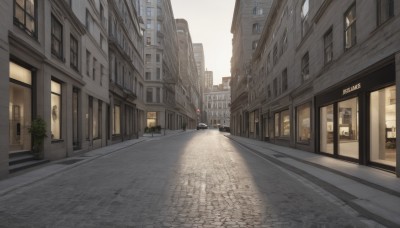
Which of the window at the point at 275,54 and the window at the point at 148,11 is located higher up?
the window at the point at 148,11

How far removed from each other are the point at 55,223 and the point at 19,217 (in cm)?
88

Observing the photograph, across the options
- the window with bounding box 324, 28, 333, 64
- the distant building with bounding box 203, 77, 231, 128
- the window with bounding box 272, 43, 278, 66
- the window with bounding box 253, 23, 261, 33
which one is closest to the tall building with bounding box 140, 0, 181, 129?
the window with bounding box 253, 23, 261, 33

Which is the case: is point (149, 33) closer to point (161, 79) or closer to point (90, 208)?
point (161, 79)

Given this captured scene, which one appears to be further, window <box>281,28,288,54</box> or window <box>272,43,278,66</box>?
window <box>272,43,278,66</box>

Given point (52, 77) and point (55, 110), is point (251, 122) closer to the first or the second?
point (55, 110)

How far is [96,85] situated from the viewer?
24625mm

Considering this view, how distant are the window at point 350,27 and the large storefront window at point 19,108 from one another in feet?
40.4

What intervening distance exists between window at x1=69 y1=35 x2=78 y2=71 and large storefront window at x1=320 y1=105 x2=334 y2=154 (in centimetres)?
1319

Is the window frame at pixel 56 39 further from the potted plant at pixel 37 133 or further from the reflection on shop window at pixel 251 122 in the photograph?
the reflection on shop window at pixel 251 122

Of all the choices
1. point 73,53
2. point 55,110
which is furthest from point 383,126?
point 73,53

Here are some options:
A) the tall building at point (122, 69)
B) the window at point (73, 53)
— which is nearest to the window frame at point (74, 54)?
the window at point (73, 53)

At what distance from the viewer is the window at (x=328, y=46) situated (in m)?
16.7

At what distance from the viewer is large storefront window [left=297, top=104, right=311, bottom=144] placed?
2034cm

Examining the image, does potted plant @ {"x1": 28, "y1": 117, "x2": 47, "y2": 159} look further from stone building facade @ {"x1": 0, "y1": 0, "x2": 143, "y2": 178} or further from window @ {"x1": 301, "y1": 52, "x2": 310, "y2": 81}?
window @ {"x1": 301, "y1": 52, "x2": 310, "y2": 81}
